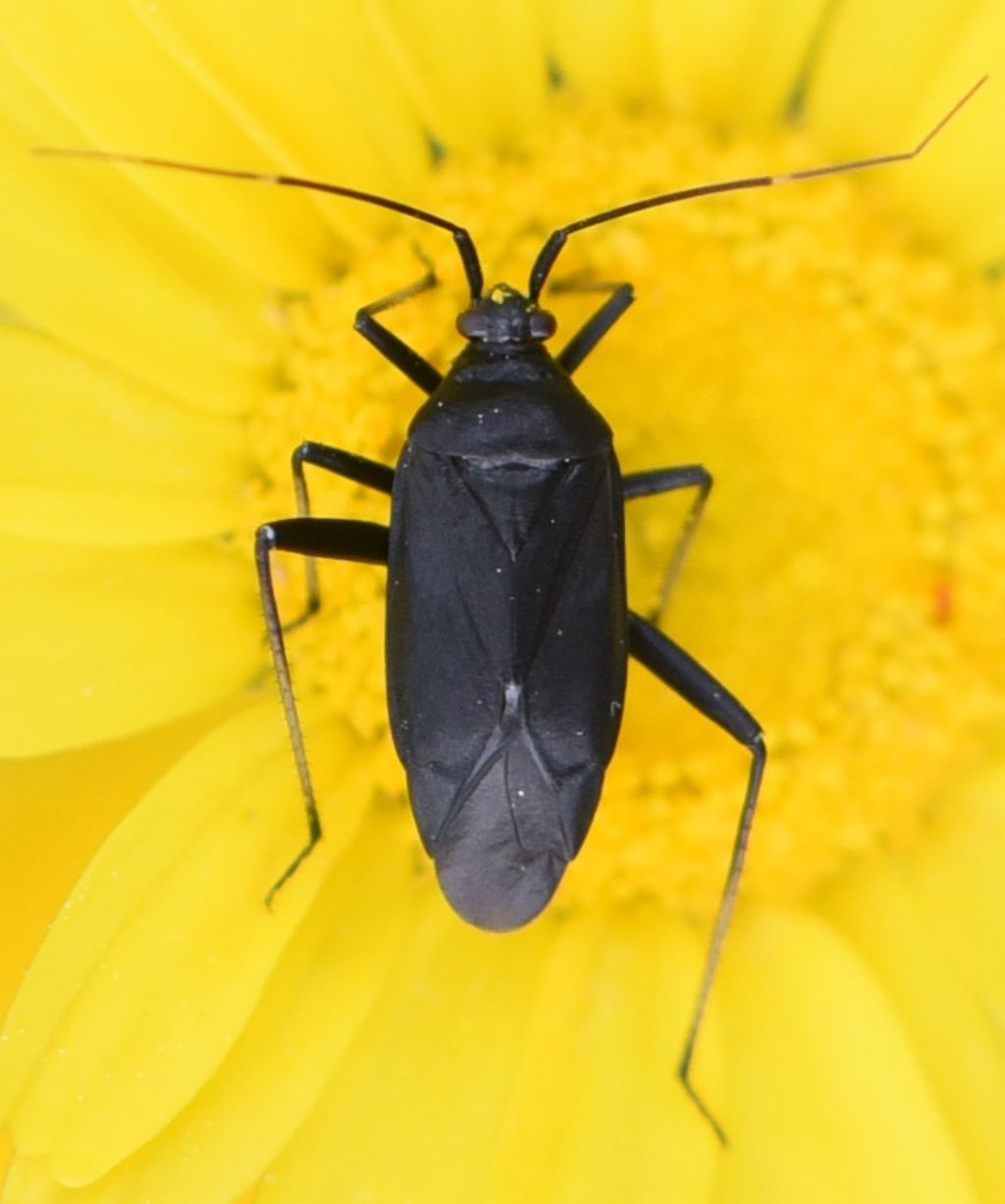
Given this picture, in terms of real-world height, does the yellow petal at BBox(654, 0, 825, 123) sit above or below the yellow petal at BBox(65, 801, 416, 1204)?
above

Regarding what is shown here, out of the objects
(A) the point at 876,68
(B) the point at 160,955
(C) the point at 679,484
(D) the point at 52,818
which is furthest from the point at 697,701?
(A) the point at 876,68

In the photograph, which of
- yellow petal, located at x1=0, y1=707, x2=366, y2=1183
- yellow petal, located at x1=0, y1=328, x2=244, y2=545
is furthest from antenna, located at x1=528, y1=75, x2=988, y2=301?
yellow petal, located at x1=0, y1=707, x2=366, y2=1183

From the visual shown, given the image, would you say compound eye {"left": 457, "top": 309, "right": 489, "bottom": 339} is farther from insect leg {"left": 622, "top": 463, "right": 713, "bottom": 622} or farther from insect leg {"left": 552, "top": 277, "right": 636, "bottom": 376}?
insect leg {"left": 622, "top": 463, "right": 713, "bottom": 622}

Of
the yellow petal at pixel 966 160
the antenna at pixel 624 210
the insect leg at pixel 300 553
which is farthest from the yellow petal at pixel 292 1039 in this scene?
the yellow petal at pixel 966 160

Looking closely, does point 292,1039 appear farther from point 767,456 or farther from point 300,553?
point 767,456

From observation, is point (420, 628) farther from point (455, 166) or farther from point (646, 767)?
point (455, 166)

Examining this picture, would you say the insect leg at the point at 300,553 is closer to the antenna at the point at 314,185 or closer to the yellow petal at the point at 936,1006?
the antenna at the point at 314,185
